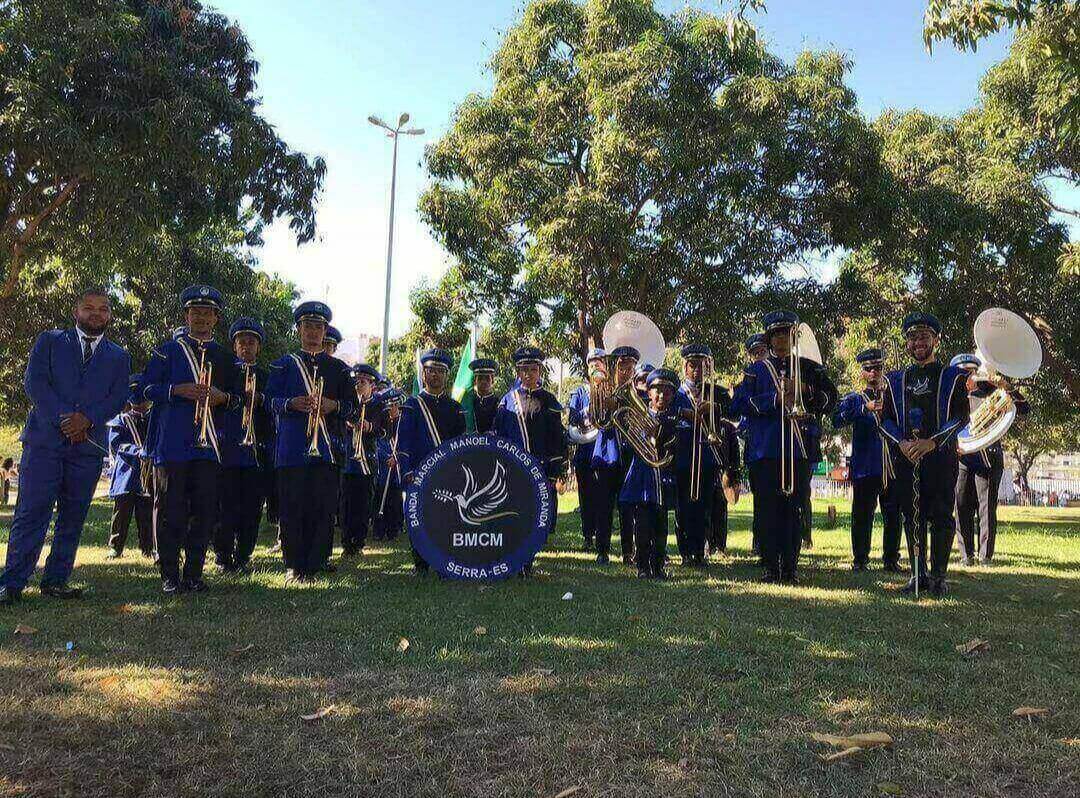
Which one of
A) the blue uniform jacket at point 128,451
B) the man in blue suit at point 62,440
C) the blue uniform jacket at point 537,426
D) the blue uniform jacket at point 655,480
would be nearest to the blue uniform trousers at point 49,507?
the man in blue suit at point 62,440

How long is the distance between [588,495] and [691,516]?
1.66 meters

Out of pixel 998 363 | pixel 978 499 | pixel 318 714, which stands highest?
pixel 998 363

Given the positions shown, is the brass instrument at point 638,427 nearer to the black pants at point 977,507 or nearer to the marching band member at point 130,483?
the black pants at point 977,507

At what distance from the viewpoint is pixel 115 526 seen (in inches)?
341

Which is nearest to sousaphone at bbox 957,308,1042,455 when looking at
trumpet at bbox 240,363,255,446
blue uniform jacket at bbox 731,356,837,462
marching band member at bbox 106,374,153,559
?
blue uniform jacket at bbox 731,356,837,462

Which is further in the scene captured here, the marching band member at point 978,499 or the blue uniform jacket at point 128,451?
the marching band member at point 978,499

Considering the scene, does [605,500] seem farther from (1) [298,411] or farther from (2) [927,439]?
(1) [298,411]

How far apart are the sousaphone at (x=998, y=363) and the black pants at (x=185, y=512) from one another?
19.5 ft

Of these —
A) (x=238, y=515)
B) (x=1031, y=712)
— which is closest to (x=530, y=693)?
(x=1031, y=712)

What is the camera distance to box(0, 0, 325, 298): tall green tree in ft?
29.2

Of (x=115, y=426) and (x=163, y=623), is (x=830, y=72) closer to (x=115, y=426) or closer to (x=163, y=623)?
(x=115, y=426)

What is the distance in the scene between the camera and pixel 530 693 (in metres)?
3.67

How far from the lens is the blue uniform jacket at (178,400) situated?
20.4 ft

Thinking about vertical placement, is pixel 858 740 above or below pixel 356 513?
below
